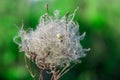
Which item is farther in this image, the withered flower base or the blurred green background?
the blurred green background

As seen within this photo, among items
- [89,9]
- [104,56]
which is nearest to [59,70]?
[89,9]

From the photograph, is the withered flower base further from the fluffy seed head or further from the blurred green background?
the blurred green background

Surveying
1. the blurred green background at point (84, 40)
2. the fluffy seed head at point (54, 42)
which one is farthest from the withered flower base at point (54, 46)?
the blurred green background at point (84, 40)

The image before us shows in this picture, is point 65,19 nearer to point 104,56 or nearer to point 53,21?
point 53,21

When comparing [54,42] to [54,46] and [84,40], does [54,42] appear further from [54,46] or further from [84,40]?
[84,40]

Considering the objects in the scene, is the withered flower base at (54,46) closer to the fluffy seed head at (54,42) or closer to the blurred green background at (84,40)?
the fluffy seed head at (54,42)

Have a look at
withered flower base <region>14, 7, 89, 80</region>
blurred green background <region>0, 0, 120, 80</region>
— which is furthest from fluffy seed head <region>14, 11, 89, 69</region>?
blurred green background <region>0, 0, 120, 80</region>

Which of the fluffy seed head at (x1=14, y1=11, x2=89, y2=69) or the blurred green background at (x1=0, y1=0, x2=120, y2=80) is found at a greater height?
the fluffy seed head at (x1=14, y1=11, x2=89, y2=69)
